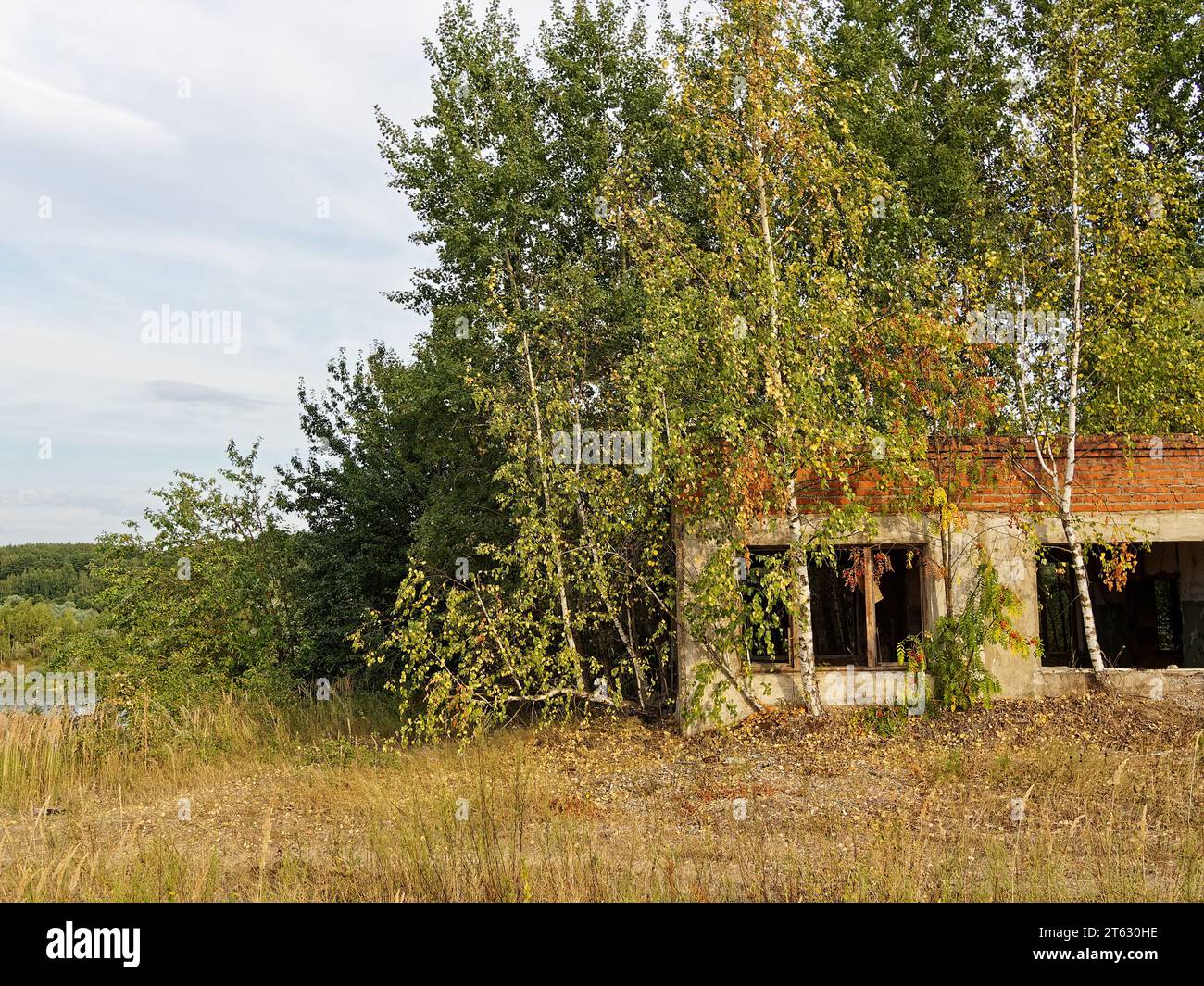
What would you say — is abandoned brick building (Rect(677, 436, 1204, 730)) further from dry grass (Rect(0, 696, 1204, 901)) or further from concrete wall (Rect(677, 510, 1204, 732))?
dry grass (Rect(0, 696, 1204, 901))

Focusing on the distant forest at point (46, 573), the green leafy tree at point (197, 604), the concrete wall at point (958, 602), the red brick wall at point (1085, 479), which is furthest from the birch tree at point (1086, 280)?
the distant forest at point (46, 573)

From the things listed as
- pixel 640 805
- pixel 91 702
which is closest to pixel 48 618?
pixel 91 702

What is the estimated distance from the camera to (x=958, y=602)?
13125 millimetres

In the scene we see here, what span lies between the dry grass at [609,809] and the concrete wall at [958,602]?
40 centimetres

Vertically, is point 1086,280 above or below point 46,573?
above

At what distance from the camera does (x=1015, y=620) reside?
43.4 feet

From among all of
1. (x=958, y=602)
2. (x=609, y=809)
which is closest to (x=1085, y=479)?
(x=958, y=602)

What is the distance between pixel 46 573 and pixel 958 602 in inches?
2026

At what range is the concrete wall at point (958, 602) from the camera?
13.0 metres

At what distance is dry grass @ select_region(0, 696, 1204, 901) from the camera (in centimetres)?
642

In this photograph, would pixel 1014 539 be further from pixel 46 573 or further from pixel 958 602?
pixel 46 573

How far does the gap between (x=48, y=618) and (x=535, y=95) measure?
Answer: 28.0 m

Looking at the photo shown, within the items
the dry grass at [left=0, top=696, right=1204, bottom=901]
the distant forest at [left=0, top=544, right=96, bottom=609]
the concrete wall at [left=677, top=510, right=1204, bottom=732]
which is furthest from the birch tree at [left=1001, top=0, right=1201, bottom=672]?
the distant forest at [left=0, top=544, right=96, bottom=609]

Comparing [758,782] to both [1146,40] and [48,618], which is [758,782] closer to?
[1146,40]
